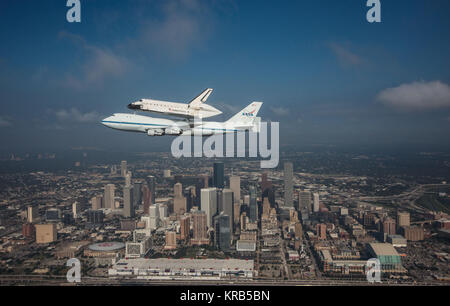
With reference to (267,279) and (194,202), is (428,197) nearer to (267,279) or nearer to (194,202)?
(267,279)

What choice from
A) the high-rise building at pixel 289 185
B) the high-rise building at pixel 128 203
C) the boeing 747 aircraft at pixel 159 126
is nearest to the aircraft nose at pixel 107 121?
the boeing 747 aircraft at pixel 159 126

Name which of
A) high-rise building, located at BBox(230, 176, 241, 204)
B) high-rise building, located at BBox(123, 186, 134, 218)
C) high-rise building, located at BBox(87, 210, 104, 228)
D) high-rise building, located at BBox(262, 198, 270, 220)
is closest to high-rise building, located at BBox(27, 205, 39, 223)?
high-rise building, located at BBox(87, 210, 104, 228)

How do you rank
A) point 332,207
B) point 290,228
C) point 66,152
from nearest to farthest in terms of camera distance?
point 290,228 → point 332,207 → point 66,152

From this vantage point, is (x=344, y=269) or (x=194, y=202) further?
(x=194, y=202)

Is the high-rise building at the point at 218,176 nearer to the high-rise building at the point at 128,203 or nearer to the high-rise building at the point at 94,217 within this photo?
the high-rise building at the point at 128,203

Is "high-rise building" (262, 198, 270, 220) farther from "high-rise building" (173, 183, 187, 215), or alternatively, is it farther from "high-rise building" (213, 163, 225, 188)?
"high-rise building" (173, 183, 187, 215)
